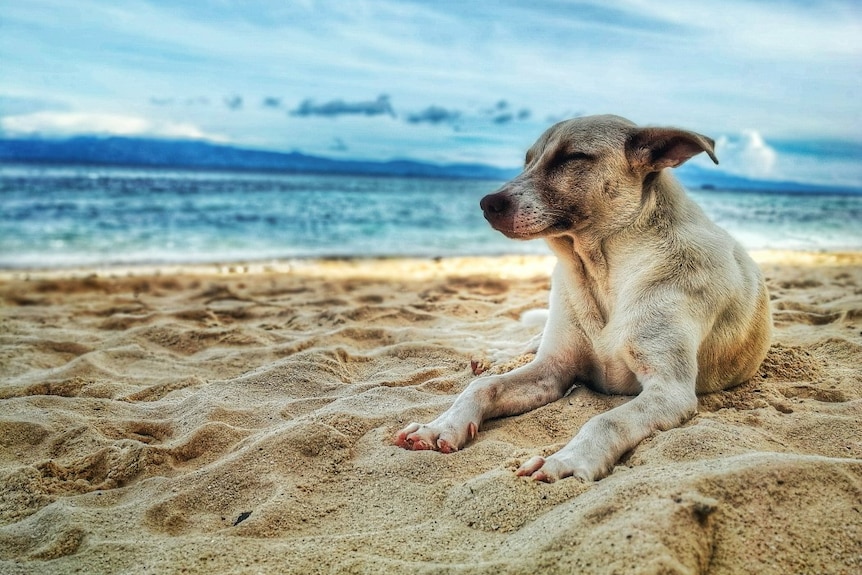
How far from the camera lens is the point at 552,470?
2.79 meters

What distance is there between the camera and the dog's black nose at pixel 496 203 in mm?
3553

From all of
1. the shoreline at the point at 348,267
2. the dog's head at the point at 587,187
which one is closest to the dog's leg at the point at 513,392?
the dog's head at the point at 587,187

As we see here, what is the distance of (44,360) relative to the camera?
534 centimetres

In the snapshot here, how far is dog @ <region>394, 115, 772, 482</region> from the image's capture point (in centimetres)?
338

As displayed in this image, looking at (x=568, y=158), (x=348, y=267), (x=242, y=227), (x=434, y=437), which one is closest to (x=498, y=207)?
(x=568, y=158)

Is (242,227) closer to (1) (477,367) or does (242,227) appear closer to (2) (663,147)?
(1) (477,367)

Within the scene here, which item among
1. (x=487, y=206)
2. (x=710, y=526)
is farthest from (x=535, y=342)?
(x=710, y=526)

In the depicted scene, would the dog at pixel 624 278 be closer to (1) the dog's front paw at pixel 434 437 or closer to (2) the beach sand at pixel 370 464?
(1) the dog's front paw at pixel 434 437

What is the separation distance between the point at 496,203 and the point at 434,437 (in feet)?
4.06

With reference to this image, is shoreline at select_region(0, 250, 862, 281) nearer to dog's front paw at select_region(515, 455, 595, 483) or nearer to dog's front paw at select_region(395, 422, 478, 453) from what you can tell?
dog's front paw at select_region(395, 422, 478, 453)

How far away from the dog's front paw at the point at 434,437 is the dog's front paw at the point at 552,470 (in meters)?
0.50

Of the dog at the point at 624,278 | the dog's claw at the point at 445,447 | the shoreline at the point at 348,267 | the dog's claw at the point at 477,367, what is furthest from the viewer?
the shoreline at the point at 348,267

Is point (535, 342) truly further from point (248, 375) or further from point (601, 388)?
point (248, 375)

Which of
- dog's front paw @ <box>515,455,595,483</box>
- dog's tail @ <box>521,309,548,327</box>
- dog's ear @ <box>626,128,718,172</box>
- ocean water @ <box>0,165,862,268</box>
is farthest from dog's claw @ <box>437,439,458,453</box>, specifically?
ocean water @ <box>0,165,862,268</box>
